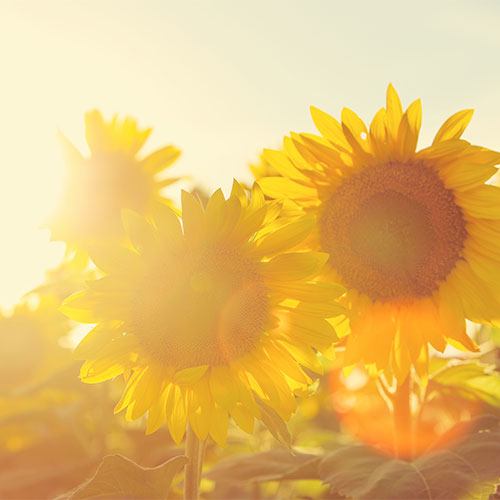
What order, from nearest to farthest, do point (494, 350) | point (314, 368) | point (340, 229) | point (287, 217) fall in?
point (314, 368) < point (287, 217) < point (340, 229) < point (494, 350)

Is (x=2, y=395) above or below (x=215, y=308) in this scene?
below

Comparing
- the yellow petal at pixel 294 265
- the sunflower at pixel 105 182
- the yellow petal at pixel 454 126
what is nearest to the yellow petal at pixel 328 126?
the yellow petal at pixel 454 126

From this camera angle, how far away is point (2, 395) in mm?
2908

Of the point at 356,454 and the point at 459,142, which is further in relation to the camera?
the point at 356,454

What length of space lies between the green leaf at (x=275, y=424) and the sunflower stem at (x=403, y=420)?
0.47 meters

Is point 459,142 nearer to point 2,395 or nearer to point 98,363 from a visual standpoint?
point 98,363

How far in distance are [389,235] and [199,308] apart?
0.61 metres

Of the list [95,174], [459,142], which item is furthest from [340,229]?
[95,174]

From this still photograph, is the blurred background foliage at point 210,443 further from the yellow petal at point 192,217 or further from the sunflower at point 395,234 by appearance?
the yellow petal at point 192,217

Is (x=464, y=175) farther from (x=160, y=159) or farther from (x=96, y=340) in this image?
(x=160, y=159)

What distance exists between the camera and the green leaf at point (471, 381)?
1.66m

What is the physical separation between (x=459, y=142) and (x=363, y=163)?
279 mm

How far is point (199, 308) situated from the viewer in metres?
1.32

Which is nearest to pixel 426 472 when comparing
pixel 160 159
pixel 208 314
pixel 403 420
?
pixel 403 420
